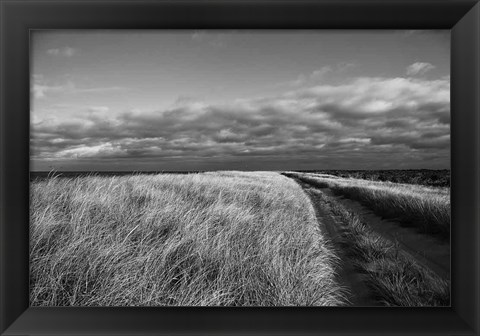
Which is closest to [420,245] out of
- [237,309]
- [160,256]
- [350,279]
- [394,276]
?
[394,276]

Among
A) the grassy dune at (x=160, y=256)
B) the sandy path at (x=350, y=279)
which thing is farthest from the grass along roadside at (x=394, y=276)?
the grassy dune at (x=160, y=256)

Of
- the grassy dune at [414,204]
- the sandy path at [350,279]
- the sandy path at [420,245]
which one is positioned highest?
the grassy dune at [414,204]

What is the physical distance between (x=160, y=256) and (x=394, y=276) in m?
2.28

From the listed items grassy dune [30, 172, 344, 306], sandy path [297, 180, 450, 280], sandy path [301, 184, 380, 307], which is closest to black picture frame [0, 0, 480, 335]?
grassy dune [30, 172, 344, 306]

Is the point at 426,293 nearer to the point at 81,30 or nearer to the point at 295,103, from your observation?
the point at 295,103

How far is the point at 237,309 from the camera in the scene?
199cm

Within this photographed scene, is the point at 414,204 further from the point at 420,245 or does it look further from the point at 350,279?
the point at 350,279

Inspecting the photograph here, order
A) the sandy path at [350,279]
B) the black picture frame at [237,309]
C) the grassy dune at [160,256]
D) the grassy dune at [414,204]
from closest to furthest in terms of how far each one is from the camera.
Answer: the black picture frame at [237,309] → the grassy dune at [160,256] → the sandy path at [350,279] → the grassy dune at [414,204]

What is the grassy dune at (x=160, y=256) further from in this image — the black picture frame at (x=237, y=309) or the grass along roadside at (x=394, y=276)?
the grass along roadside at (x=394, y=276)

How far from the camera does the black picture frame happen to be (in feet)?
6.36

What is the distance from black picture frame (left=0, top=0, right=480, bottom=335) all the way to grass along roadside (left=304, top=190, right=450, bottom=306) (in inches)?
10.7

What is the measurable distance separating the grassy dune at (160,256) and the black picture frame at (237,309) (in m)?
0.14

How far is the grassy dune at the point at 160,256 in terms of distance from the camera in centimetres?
212

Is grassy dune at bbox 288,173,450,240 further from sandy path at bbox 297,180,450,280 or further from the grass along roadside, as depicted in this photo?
the grass along roadside
